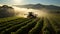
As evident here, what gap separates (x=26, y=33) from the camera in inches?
1298

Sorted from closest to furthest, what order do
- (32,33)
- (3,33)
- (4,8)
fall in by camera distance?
(3,33), (32,33), (4,8)

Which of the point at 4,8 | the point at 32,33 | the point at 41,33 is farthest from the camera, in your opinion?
the point at 4,8

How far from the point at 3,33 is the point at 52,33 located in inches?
436

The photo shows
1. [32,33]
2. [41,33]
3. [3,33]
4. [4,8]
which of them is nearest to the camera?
[3,33]

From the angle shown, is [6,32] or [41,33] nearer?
[6,32]

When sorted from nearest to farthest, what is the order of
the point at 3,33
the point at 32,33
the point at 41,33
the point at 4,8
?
the point at 3,33 → the point at 32,33 → the point at 41,33 → the point at 4,8

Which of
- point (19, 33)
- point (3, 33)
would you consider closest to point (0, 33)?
point (3, 33)

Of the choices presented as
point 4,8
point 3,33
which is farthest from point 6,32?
point 4,8

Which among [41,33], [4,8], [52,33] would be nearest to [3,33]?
[41,33]

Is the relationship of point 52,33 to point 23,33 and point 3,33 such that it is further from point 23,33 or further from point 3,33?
point 3,33

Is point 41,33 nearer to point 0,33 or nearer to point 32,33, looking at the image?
point 32,33

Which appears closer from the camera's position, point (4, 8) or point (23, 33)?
point (23, 33)

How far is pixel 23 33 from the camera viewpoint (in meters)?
32.8

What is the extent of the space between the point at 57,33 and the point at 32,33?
6277 millimetres
